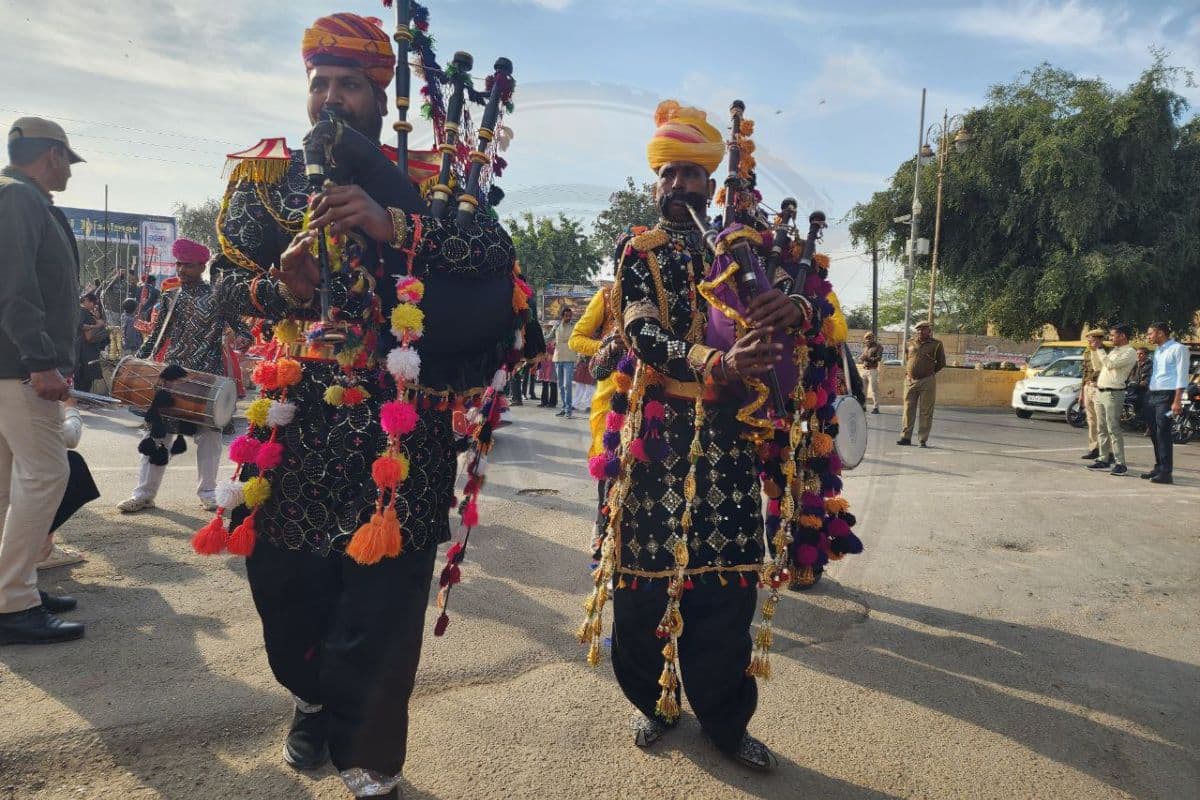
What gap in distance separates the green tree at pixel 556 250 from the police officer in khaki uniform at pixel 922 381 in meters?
21.1

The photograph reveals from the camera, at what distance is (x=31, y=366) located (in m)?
3.10

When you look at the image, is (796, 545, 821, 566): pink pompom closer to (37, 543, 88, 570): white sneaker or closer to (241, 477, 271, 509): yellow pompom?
(241, 477, 271, 509): yellow pompom

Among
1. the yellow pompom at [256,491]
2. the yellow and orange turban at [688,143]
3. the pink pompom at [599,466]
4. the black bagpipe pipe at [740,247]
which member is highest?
the yellow and orange turban at [688,143]

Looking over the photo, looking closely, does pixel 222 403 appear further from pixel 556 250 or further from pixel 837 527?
pixel 556 250

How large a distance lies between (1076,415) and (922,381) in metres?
7.10

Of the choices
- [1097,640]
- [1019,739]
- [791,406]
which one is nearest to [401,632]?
[791,406]

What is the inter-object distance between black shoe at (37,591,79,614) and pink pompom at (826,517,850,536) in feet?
11.7

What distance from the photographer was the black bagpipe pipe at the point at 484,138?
6.64ft

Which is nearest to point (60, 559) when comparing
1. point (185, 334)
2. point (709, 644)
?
point (185, 334)

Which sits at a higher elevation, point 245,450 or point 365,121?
point 365,121

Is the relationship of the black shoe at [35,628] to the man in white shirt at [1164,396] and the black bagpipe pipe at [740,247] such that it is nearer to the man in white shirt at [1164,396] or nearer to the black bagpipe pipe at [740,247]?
the black bagpipe pipe at [740,247]

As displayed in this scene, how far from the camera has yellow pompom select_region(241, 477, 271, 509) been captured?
209cm

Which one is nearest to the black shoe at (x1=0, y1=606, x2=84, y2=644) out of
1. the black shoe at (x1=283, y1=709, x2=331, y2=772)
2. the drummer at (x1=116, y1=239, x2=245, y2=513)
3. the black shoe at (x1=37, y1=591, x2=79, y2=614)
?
the black shoe at (x1=37, y1=591, x2=79, y2=614)

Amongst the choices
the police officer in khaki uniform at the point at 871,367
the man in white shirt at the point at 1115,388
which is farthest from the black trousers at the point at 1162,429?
the police officer in khaki uniform at the point at 871,367
